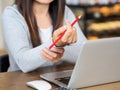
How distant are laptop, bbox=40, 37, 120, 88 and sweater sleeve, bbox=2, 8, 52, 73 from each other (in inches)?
7.4

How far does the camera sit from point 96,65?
1091 millimetres

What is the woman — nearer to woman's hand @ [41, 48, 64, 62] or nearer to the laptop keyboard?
woman's hand @ [41, 48, 64, 62]

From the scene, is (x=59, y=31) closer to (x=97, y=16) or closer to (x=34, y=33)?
(x=34, y=33)

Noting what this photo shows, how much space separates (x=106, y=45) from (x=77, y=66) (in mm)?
127

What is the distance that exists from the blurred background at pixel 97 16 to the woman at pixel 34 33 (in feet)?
5.12

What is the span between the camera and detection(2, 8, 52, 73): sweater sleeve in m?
1.33

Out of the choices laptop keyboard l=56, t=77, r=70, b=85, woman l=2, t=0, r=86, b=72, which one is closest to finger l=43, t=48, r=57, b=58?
woman l=2, t=0, r=86, b=72

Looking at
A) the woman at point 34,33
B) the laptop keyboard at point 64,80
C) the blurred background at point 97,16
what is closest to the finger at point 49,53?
the woman at point 34,33

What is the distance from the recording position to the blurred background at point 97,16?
10.9 feet

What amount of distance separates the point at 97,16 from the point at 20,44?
210 centimetres

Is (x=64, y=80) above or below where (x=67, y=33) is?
below

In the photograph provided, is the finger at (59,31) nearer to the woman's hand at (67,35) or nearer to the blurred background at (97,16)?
the woman's hand at (67,35)

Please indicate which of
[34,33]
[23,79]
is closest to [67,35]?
[23,79]

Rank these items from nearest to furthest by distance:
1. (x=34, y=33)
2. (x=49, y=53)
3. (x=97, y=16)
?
(x=49, y=53), (x=34, y=33), (x=97, y=16)
